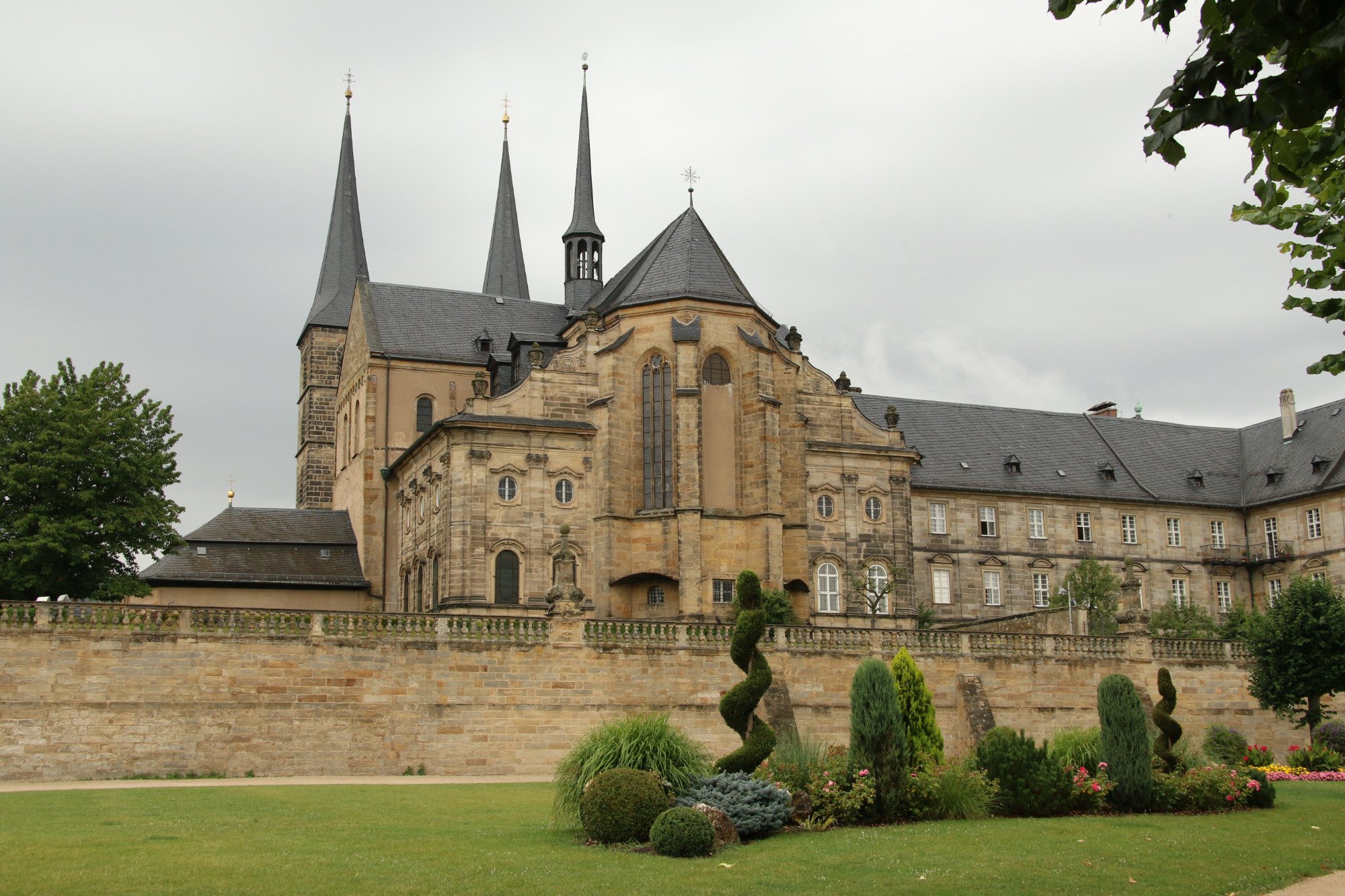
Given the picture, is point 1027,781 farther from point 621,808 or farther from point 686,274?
point 686,274

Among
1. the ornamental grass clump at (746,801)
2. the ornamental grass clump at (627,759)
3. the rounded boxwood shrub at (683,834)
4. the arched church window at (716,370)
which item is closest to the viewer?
the rounded boxwood shrub at (683,834)

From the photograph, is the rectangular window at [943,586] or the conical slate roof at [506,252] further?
the conical slate roof at [506,252]

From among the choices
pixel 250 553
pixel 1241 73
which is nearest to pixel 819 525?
pixel 250 553

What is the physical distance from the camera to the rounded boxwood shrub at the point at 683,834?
17719mm

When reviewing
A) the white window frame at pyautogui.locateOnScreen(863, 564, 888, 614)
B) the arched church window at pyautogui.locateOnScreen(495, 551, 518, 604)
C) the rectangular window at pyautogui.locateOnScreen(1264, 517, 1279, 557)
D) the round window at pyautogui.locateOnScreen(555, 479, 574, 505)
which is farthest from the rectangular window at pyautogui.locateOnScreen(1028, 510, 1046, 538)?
the arched church window at pyautogui.locateOnScreen(495, 551, 518, 604)

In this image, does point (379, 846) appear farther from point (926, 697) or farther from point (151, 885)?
point (926, 697)

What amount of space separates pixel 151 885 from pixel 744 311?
39.4m

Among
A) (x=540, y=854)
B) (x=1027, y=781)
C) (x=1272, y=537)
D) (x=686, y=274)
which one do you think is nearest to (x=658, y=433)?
(x=686, y=274)

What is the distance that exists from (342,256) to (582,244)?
15.2 meters

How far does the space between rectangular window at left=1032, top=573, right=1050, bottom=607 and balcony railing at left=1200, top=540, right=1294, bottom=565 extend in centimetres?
890

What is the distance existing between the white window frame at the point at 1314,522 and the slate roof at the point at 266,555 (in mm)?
42473

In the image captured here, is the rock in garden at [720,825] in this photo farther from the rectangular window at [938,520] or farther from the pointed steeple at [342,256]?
the pointed steeple at [342,256]

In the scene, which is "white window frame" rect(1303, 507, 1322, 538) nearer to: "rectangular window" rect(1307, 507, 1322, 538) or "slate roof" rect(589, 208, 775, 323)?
"rectangular window" rect(1307, 507, 1322, 538)

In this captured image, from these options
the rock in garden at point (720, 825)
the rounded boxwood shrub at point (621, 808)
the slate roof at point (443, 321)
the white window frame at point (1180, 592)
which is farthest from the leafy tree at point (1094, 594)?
the rounded boxwood shrub at point (621, 808)
